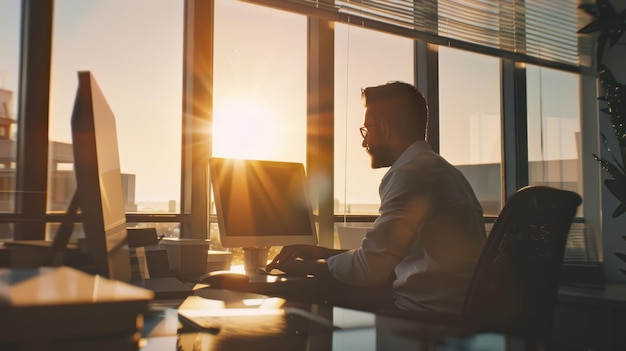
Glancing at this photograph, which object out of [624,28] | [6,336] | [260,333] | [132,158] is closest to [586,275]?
[624,28]

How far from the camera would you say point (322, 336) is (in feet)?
2.85

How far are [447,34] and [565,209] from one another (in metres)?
3.00

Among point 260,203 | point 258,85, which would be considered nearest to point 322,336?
point 260,203

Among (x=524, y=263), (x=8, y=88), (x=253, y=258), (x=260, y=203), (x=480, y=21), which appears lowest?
(x=253, y=258)

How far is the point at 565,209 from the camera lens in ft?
4.81

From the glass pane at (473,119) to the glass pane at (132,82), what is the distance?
6.93 ft

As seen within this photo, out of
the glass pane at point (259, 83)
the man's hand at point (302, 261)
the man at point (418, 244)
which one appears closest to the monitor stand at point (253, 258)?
the man's hand at point (302, 261)

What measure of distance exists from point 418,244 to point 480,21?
298cm

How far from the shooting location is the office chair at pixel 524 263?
1.44 metres

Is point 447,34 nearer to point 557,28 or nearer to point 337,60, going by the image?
point 337,60

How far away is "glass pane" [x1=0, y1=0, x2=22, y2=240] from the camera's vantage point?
2.53 m

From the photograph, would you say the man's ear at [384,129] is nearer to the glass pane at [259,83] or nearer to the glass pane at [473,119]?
the glass pane at [259,83]

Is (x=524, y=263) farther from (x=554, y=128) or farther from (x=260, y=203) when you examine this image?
(x=554, y=128)

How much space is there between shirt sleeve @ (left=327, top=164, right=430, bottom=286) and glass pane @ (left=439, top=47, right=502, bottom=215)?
2329 mm
